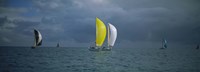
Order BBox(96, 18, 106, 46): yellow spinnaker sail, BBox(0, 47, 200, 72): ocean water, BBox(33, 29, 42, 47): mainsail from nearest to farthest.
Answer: BBox(0, 47, 200, 72): ocean water, BBox(96, 18, 106, 46): yellow spinnaker sail, BBox(33, 29, 42, 47): mainsail

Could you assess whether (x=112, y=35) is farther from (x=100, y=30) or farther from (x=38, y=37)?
(x=38, y=37)

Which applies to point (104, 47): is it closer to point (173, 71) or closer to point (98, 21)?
point (98, 21)

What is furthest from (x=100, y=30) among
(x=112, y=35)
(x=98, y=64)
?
(x=98, y=64)

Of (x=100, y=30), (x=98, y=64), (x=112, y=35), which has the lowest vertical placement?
(x=98, y=64)

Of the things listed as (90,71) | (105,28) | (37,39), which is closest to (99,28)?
(105,28)

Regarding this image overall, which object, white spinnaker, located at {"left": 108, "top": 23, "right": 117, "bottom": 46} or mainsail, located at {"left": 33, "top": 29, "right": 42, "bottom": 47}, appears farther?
mainsail, located at {"left": 33, "top": 29, "right": 42, "bottom": 47}

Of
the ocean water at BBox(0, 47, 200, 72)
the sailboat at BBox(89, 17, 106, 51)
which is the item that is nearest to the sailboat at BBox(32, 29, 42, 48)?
the sailboat at BBox(89, 17, 106, 51)

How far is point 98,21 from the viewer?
213 ft

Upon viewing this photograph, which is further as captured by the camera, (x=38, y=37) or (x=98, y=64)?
(x=38, y=37)

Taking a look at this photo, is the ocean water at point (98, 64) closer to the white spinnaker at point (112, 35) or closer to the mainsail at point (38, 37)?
the white spinnaker at point (112, 35)

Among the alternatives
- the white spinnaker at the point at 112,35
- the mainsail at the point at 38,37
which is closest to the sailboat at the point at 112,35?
the white spinnaker at the point at 112,35

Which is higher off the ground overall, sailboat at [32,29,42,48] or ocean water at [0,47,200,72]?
sailboat at [32,29,42,48]

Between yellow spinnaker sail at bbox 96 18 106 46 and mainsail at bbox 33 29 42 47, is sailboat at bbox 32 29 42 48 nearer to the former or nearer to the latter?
mainsail at bbox 33 29 42 47

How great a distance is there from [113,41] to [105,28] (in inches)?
202
